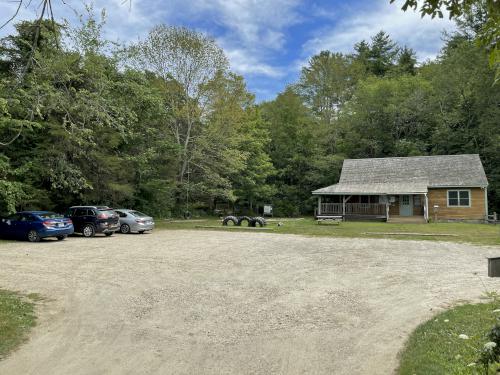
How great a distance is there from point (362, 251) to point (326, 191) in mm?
18697

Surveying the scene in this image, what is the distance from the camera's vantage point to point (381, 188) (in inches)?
1232

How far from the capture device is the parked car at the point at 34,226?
1720 cm

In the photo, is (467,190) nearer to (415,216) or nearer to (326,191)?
(415,216)

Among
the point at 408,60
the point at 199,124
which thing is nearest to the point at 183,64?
the point at 199,124

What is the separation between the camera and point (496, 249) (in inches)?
551

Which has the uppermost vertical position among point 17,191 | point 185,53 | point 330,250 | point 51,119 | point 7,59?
point 185,53

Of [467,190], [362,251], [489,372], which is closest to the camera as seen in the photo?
[489,372]

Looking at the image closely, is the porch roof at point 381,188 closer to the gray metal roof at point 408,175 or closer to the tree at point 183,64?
the gray metal roof at point 408,175

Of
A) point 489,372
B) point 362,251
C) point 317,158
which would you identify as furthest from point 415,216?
point 489,372

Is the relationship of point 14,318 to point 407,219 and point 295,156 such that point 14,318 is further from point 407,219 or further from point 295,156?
point 295,156

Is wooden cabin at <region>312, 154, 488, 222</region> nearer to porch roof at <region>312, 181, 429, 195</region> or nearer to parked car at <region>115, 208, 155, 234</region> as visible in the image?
porch roof at <region>312, 181, 429, 195</region>

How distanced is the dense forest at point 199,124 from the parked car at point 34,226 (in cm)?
100

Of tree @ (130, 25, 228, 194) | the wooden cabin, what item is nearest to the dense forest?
tree @ (130, 25, 228, 194)

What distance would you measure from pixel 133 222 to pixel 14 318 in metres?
15.4
